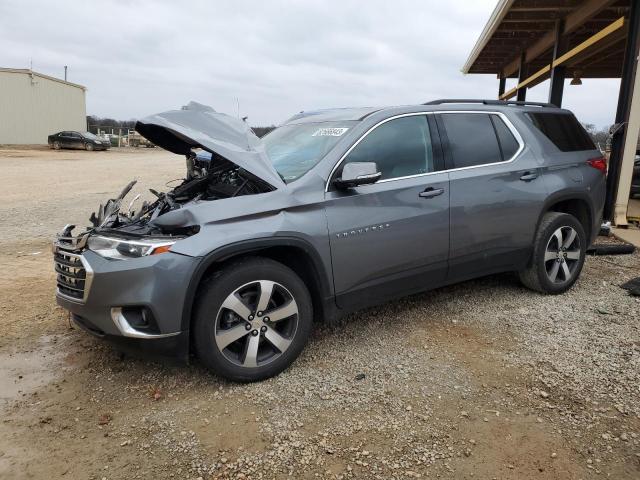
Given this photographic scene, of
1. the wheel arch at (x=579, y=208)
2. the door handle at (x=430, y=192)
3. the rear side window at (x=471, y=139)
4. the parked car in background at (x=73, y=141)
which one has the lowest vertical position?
the wheel arch at (x=579, y=208)

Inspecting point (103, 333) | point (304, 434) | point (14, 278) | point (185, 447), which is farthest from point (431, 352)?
point (14, 278)

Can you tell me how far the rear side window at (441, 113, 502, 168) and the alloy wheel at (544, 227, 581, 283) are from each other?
1.03 m

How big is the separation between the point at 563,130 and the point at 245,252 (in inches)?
139

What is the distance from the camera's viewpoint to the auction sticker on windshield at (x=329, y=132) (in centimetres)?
379

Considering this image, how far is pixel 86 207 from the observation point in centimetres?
1077

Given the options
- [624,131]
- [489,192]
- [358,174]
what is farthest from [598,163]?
[624,131]

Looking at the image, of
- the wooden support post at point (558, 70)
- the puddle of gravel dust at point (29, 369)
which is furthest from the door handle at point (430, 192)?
the wooden support post at point (558, 70)

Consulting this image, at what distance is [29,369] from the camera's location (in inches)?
141

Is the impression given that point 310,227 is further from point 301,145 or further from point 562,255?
point 562,255

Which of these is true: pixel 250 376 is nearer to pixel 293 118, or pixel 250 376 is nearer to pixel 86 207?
pixel 293 118

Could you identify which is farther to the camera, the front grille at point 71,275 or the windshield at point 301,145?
the windshield at point 301,145

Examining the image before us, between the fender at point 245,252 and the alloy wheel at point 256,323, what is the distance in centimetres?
20

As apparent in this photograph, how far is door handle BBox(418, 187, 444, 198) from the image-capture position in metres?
3.82

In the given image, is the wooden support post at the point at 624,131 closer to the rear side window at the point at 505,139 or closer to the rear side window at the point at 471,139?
the rear side window at the point at 505,139
